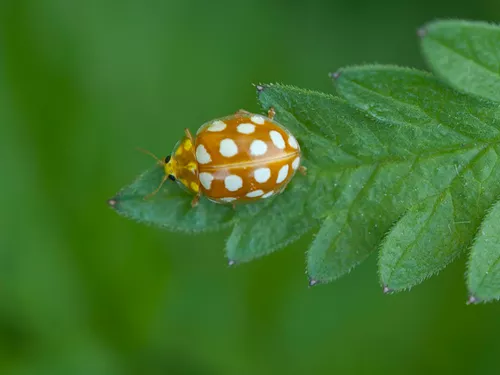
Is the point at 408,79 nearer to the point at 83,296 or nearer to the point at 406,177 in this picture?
the point at 406,177

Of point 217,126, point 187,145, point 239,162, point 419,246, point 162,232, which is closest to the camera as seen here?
point 419,246

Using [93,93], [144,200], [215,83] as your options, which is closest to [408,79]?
[144,200]

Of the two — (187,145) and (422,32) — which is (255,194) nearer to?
(187,145)

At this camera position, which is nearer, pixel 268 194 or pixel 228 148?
pixel 268 194

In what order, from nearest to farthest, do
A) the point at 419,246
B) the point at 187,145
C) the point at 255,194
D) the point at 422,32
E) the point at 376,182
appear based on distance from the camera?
the point at 422,32, the point at 419,246, the point at 376,182, the point at 255,194, the point at 187,145

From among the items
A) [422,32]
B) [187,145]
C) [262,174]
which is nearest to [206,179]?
[262,174]

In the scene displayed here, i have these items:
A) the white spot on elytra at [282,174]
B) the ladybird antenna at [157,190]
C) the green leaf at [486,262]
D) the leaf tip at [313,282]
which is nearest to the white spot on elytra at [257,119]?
the white spot on elytra at [282,174]

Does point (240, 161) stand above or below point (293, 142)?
below

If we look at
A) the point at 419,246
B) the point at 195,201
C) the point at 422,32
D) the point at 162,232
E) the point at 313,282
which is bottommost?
the point at 162,232
